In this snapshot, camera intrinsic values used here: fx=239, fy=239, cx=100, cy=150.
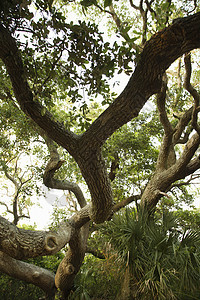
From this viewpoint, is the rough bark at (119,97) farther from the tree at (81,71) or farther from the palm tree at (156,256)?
the palm tree at (156,256)

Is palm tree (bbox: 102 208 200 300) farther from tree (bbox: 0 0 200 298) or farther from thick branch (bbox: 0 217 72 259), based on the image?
thick branch (bbox: 0 217 72 259)

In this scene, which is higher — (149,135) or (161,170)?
(149,135)

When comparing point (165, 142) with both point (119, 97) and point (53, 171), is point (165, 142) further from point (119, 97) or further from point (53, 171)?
point (119, 97)

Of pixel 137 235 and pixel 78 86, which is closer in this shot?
pixel 78 86

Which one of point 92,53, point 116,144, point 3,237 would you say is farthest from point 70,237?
point 92,53

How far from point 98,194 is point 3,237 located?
147 centimetres

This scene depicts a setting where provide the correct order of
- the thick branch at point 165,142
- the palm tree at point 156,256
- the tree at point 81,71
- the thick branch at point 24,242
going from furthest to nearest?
the thick branch at point 165,142
the palm tree at point 156,256
the thick branch at point 24,242
the tree at point 81,71

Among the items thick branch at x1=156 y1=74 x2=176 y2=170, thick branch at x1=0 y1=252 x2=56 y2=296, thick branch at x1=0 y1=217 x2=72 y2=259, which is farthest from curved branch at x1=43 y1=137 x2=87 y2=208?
thick branch at x1=156 y1=74 x2=176 y2=170

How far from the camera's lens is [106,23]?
26.1ft

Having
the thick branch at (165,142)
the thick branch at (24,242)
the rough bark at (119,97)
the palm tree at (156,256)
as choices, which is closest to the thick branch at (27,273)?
the thick branch at (24,242)

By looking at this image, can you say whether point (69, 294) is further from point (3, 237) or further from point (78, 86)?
point (78, 86)

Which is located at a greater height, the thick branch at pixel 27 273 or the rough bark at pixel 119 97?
the rough bark at pixel 119 97

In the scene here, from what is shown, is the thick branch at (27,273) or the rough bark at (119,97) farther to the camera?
the thick branch at (27,273)

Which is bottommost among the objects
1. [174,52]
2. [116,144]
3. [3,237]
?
[3,237]
